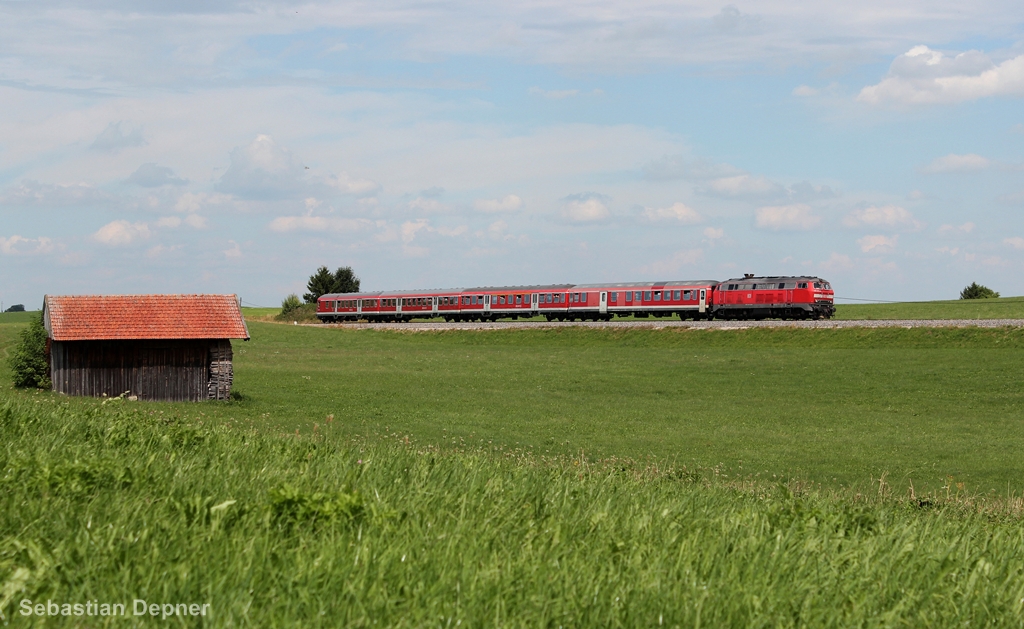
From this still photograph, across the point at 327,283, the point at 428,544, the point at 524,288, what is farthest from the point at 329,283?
the point at 428,544

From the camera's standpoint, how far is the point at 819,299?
63062 mm

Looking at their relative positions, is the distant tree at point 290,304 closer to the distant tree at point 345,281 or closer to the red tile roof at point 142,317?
the distant tree at point 345,281

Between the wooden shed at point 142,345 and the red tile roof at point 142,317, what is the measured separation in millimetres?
35

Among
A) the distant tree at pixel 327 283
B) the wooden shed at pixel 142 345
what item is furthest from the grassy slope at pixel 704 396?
the distant tree at pixel 327 283

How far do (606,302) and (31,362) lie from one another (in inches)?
1743

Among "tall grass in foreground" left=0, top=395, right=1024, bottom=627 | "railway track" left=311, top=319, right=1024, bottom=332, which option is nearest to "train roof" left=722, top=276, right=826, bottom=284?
"railway track" left=311, top=319, right=1024, bottom=332

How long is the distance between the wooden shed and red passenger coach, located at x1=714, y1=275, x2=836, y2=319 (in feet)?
129

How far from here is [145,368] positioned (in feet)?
115

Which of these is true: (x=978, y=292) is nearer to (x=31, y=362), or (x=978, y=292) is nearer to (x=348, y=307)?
(x=348, y=307)

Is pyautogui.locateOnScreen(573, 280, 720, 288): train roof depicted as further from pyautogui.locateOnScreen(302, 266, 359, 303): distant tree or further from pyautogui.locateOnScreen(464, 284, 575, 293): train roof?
pyautogui.locateOnScreen(302, 266, 359, 303): distant tree

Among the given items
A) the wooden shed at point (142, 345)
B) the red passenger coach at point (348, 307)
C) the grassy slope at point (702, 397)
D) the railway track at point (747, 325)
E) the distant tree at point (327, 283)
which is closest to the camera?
the grassy slope at point (702, 397)

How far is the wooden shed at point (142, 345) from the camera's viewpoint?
34500 millimetres

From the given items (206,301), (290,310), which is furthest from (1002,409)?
(290,310)

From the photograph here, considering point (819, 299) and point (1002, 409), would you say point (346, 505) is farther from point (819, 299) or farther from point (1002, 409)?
point (819, 299)
